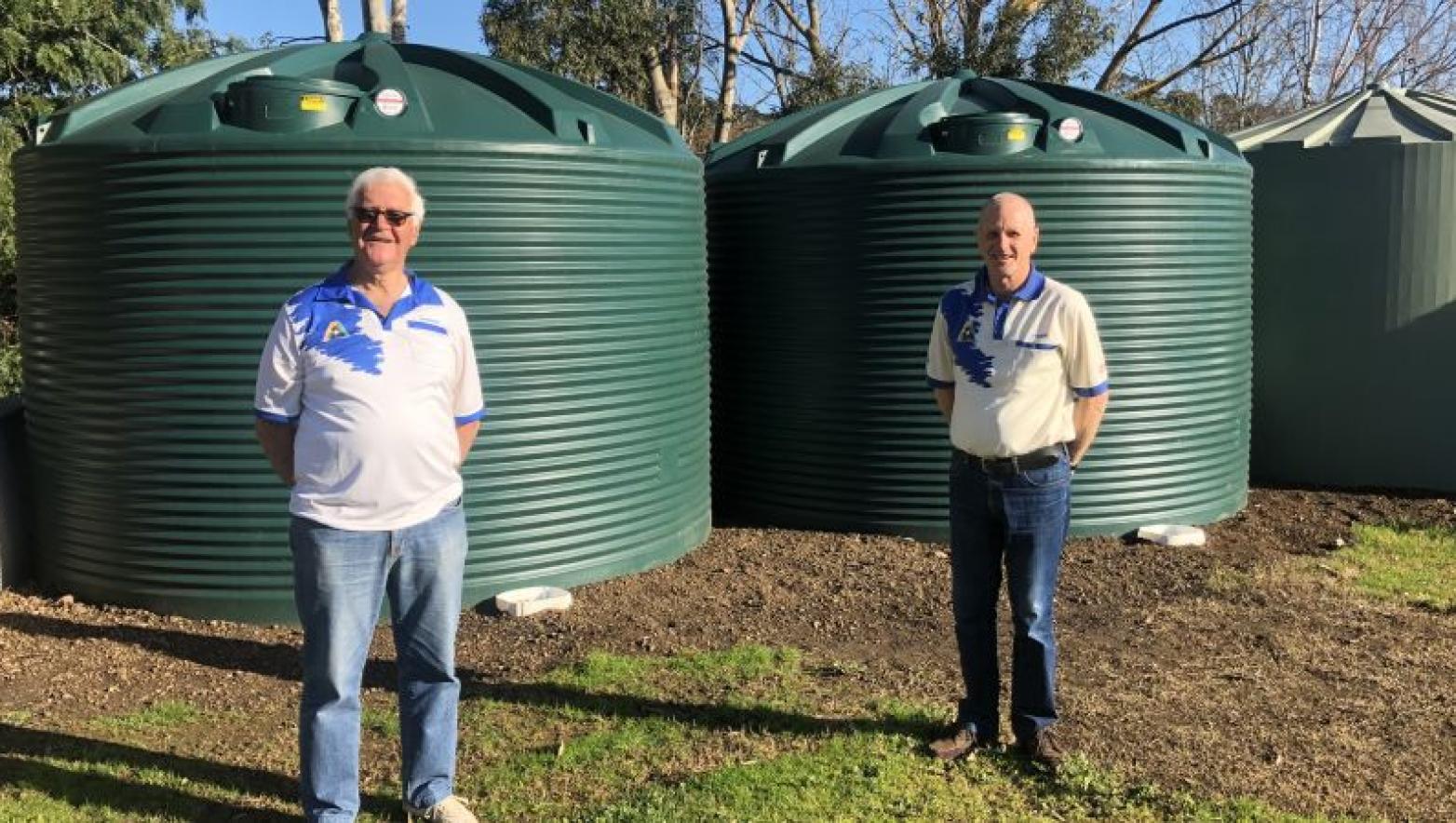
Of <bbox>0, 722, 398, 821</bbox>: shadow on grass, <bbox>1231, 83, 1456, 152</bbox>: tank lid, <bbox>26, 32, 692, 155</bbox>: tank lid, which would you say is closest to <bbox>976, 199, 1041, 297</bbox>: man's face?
<bbox>0, 722, 398, 821</bbox>: shadow on grass

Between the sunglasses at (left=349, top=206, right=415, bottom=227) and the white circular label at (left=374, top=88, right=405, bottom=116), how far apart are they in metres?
2.76

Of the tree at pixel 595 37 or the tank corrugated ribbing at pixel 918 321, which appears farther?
the tree at pixel 595 37

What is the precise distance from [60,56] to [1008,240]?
13.7 metres

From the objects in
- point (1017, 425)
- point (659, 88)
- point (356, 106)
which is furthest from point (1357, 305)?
point (659, 88)

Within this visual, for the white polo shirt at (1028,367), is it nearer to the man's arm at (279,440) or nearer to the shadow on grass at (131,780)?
the man's arm at (279,440)

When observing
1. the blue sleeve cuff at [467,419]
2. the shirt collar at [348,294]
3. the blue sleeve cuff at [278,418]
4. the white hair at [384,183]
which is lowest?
the blue sleeve cuff at [467,419]

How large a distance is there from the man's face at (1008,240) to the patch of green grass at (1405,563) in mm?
3671

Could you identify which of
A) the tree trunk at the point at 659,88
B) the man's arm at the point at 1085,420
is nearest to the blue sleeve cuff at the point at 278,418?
the man's arm at the point at 1085,420

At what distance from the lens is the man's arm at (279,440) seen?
11.1ft

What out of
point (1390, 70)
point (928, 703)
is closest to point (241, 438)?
point (928, 703)

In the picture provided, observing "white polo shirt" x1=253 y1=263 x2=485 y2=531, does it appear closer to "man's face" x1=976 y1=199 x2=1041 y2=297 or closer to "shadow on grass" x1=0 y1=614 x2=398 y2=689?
"man's face" x1=976 y1=199 x2=1041 y2=297

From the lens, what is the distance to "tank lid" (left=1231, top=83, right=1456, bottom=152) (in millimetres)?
9273

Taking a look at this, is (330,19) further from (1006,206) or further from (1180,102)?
(1180,102)

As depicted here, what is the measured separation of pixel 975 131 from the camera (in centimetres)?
720
